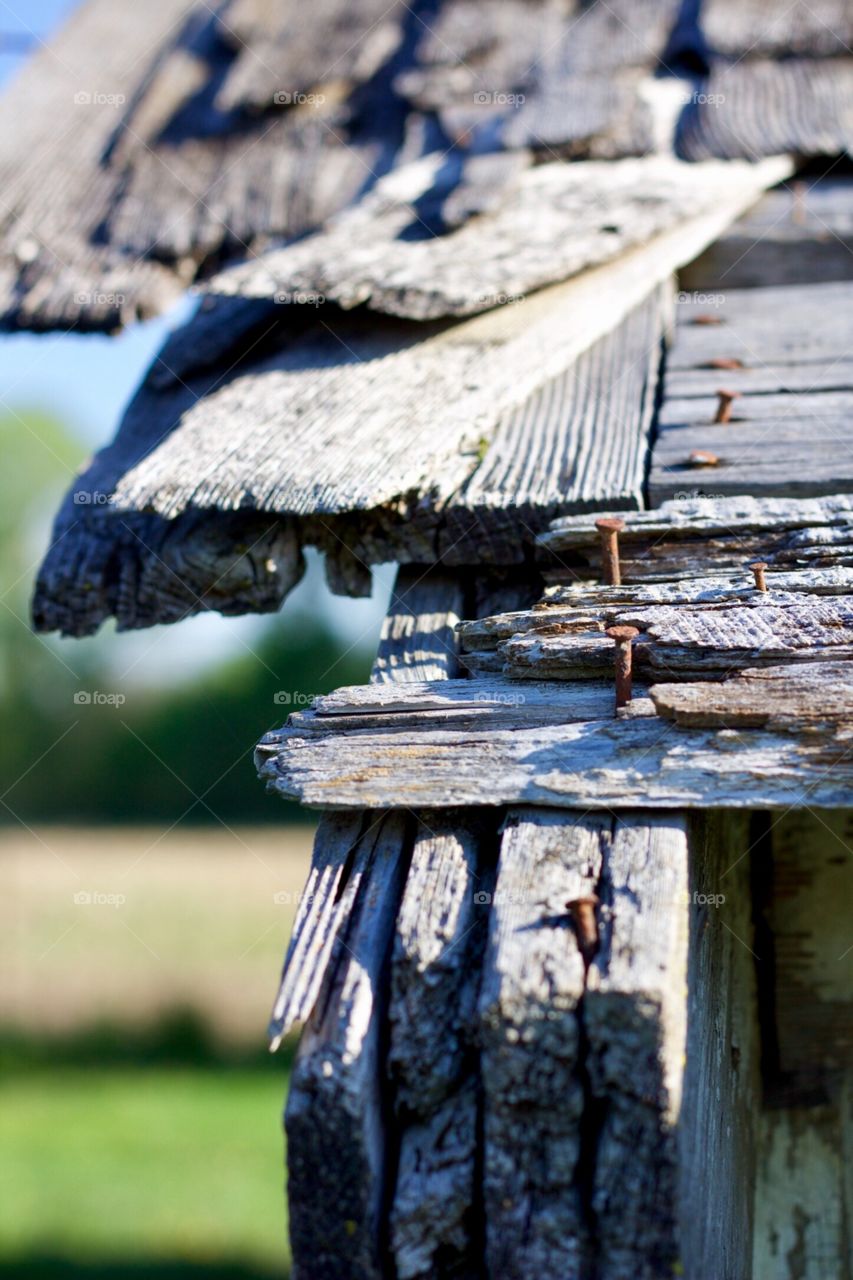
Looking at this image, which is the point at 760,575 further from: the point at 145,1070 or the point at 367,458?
the point at 145,1070

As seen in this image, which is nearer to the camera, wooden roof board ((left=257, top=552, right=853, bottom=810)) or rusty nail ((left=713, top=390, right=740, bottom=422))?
wooden roof board ((left=257, top=552, right=853, bottom=810))

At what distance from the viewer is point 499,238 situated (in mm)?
3141

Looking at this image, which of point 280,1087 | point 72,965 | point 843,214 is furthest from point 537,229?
point 72,965

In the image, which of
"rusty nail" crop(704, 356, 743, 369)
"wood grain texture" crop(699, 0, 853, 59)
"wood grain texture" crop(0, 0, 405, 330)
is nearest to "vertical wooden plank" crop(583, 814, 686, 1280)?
"rusty nail" crop(704, 356, 743, 369)

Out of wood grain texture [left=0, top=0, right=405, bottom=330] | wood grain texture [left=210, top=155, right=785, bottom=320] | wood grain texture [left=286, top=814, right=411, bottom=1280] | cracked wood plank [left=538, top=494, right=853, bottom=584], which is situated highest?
wood grain texture [left=0, top=0, right=405, bottom=330]

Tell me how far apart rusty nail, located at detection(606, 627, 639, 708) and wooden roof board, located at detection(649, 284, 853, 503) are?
0.60 m

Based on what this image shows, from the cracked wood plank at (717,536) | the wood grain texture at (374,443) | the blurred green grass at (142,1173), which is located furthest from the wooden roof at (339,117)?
the blurred green grass at (142,1173)

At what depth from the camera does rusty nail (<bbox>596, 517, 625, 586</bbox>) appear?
207 cm

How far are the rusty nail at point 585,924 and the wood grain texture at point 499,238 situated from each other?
64.1 inches

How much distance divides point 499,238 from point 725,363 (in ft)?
2.47

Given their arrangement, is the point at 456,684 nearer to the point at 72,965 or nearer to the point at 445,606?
the point at 445,606

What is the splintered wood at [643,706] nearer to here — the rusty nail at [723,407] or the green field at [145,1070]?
the rusty nail at [723,407]

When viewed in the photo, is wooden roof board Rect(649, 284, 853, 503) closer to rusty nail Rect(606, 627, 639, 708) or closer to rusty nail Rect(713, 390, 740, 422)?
rusty nail Rect(713, 390, 740, 422)

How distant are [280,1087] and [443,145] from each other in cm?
1061
